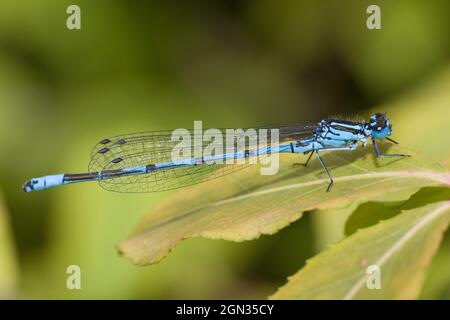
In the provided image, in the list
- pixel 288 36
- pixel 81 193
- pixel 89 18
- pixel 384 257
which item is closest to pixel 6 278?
pixel 81 193

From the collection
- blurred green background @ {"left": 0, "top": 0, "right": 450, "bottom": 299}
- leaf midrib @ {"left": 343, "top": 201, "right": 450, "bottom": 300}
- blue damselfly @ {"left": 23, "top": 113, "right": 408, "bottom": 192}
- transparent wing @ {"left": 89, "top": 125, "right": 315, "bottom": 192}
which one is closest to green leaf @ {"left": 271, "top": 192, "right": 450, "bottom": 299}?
leaf midrib @ {"left": 343, "top": 201, "right": 450, "bottom": 300}

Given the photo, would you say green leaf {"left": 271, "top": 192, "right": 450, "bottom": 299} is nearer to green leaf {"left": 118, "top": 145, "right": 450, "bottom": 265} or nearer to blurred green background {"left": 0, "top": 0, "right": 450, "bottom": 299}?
green leaf {"left": 118, "top": 145, "right": 450, "bottom": 265}

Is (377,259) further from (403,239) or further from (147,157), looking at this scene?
(147,157)

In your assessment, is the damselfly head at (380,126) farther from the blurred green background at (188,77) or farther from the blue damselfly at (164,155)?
the blurred green background at (188,77)

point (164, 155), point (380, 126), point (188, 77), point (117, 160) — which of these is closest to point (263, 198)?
point (380, 126)

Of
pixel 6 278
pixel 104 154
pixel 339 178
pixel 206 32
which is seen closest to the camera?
pixel 339 178

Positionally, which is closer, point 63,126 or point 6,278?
point 6,278
